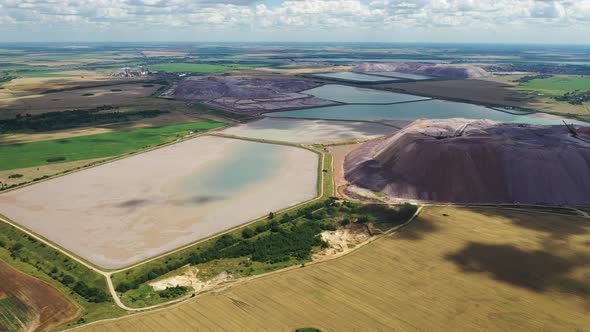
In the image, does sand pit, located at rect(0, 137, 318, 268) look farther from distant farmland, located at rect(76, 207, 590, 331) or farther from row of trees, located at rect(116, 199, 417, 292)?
distant farmland, located at rect(76, 207, 590, 331)

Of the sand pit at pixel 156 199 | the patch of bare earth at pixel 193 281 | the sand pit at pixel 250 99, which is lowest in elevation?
the patch of bare earth at pixel 193 281

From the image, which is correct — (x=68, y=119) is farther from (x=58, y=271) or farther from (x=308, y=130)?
(x=58, y=271)

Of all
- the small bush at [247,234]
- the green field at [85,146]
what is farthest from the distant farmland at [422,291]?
the green field at [85,146]

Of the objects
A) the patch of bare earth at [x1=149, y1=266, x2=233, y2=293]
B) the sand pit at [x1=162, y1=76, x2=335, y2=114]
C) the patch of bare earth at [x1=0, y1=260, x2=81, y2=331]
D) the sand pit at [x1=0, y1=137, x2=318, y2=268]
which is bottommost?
the patch of bare earth at [x1=149, y1=266, x2=233, y2=293]

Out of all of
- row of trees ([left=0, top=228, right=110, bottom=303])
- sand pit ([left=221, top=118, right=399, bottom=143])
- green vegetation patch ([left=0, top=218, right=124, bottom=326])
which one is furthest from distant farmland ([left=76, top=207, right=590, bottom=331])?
sand pit ([left=221, top=118, right=399, bottom=143])

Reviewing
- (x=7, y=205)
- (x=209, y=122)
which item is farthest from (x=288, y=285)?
(x=209, y=122)

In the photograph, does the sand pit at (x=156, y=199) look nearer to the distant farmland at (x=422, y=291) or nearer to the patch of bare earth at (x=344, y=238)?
the patch of bare earth at (x=344, y=238)

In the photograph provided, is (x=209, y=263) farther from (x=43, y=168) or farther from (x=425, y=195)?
(x=43, y=168)
